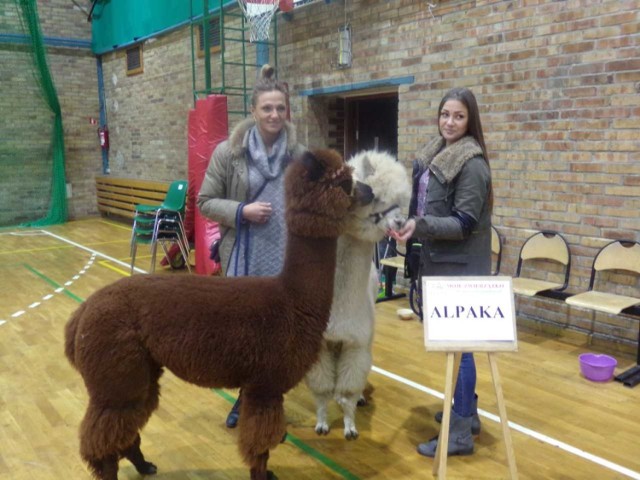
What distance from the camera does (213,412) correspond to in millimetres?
3188

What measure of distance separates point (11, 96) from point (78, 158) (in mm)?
1818

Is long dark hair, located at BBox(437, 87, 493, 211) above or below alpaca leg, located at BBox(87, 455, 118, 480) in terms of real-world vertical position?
above

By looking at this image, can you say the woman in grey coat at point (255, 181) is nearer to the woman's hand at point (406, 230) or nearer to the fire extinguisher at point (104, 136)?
the woman's hand at point (406, 230)

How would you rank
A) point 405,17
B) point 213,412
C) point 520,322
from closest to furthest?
point 213,412 < point 520,322 < point 405,17

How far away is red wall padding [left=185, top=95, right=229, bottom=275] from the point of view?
6.28m

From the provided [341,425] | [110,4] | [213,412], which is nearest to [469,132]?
[341,425]

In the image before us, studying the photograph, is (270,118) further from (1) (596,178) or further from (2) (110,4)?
(2) (110,4)

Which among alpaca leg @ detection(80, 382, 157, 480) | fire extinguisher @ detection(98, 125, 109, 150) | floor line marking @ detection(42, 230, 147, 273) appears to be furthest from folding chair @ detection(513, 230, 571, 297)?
fire extinguisher @ detection(98, 125, 109, 150)

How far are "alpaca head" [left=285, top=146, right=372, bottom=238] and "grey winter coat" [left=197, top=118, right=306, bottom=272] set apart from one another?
56 cm

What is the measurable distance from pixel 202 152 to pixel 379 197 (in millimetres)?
4614

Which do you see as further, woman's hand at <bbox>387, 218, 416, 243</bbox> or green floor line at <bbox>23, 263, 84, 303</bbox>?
green floor line at <bbox>23, 263, 84, 303</bbox>

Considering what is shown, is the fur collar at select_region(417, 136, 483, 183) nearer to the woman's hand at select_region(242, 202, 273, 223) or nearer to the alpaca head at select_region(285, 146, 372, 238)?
the alpaca head at select_region(285, 146, 372, 238)

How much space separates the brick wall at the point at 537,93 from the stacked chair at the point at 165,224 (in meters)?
2.35

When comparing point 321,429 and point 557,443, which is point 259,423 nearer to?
point 321,429
